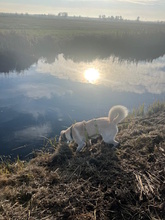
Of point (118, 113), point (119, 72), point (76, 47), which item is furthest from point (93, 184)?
point (76, 47)

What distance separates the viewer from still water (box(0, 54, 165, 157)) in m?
7.37

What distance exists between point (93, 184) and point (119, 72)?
41.5ft

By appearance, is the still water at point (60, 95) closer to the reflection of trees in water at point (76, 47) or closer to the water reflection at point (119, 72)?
the water reflection at point (119, 72)

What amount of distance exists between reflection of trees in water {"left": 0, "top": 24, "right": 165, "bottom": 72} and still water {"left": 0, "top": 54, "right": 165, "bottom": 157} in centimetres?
232

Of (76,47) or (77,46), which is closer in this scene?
(76,47)

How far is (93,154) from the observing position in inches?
187

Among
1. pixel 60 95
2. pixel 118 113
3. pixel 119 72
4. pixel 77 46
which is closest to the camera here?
pixel 118 113

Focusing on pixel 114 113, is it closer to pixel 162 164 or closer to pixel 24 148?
pixel 162 164

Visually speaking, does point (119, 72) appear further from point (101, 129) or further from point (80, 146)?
point (80, 146)

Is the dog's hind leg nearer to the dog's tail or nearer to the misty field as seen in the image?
the dog's tail

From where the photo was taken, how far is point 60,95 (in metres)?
10.7

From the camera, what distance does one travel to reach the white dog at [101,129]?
4.83 meters

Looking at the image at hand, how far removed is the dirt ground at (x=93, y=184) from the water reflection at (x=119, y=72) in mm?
7310

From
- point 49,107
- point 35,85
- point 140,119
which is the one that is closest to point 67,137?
point 140,119
